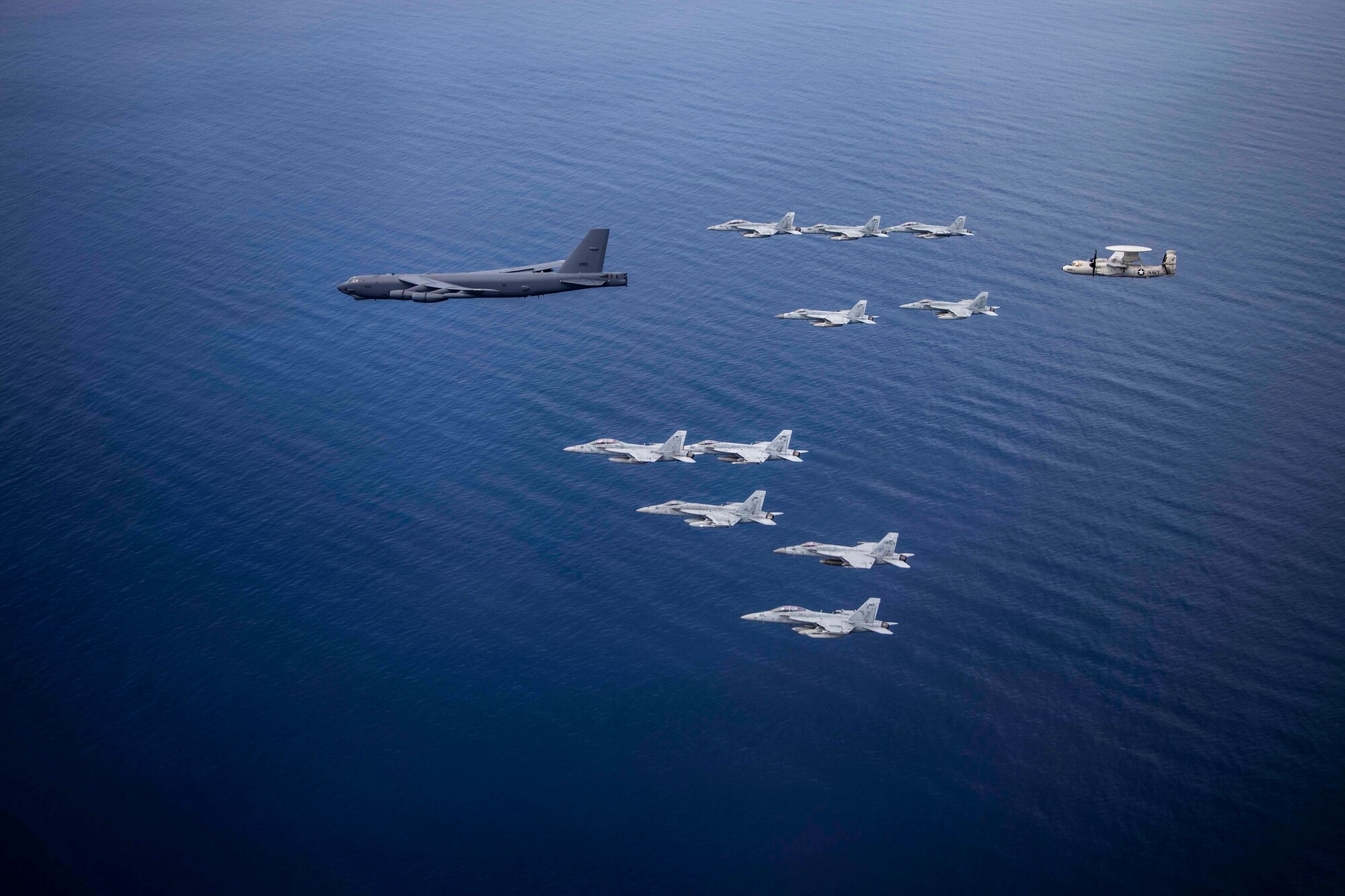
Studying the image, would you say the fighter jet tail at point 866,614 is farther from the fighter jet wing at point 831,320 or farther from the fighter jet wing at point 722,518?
the fighter jet wing at point 831,320

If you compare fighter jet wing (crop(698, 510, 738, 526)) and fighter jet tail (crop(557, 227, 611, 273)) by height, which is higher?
fighter jet tail (crop(557, 227, 611, 273))

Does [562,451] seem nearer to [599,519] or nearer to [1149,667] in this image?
[599,519]

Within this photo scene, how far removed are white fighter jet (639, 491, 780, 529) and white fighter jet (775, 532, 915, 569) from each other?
596 cm

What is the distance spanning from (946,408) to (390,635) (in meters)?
99.6

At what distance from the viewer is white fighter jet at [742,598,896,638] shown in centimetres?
15412

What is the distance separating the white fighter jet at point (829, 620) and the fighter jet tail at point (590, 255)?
54.3 m

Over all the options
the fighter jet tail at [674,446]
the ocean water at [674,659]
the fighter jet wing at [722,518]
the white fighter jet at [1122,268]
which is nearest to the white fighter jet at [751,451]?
the fighter jet tail at [674,446]

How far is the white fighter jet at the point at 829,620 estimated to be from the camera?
154 meters

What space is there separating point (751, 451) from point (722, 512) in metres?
11.0

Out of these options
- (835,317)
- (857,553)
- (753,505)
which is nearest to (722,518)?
(753,505)

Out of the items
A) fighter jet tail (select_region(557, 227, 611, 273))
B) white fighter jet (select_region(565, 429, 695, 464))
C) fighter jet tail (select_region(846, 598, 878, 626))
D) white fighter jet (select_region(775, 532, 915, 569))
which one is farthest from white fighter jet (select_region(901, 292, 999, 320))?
fighter jet tail (select_region(846, 598, 878, 626))

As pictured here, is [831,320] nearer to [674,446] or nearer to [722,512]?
→ [674,446]

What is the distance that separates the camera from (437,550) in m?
178

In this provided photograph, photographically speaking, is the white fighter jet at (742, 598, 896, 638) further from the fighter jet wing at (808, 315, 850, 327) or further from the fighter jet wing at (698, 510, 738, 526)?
the fighter jet wing at (808, 315, 850, 327)
